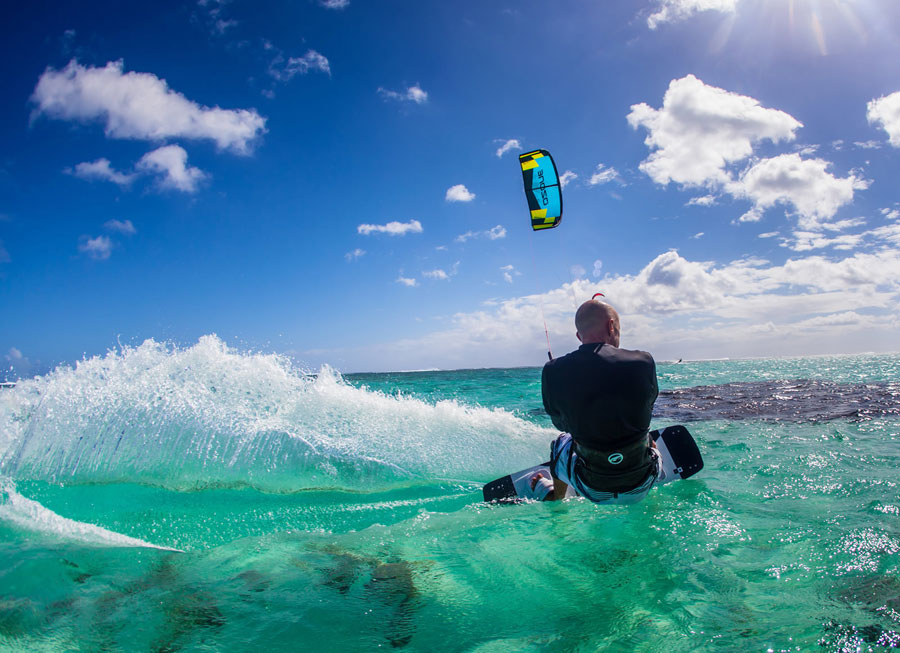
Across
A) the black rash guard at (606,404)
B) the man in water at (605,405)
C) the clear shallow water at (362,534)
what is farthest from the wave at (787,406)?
the black rash guard at (606,404)

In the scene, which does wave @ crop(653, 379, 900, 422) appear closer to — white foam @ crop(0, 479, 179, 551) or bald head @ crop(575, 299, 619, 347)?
bald head @ crop(575, 299, 619, 347)

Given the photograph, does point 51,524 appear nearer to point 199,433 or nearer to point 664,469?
point 199,433

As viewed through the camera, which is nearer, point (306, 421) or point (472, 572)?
point (472, 572)

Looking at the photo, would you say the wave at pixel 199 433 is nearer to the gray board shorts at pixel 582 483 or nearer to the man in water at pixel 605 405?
the gray board shorts at pixel 582 483

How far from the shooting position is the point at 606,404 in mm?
4047

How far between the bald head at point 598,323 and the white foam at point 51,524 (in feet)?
15.3

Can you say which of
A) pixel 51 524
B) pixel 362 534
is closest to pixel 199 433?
pixel 51 524

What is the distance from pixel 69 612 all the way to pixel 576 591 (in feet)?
12.5

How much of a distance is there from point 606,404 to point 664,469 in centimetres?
183

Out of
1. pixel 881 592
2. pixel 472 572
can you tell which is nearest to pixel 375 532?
pixel 472 572

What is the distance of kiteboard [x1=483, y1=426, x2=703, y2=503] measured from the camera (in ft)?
17.3

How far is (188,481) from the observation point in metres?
6.52

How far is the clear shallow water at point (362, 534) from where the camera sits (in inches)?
124

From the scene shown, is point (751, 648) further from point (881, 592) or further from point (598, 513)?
point (598, 513)
